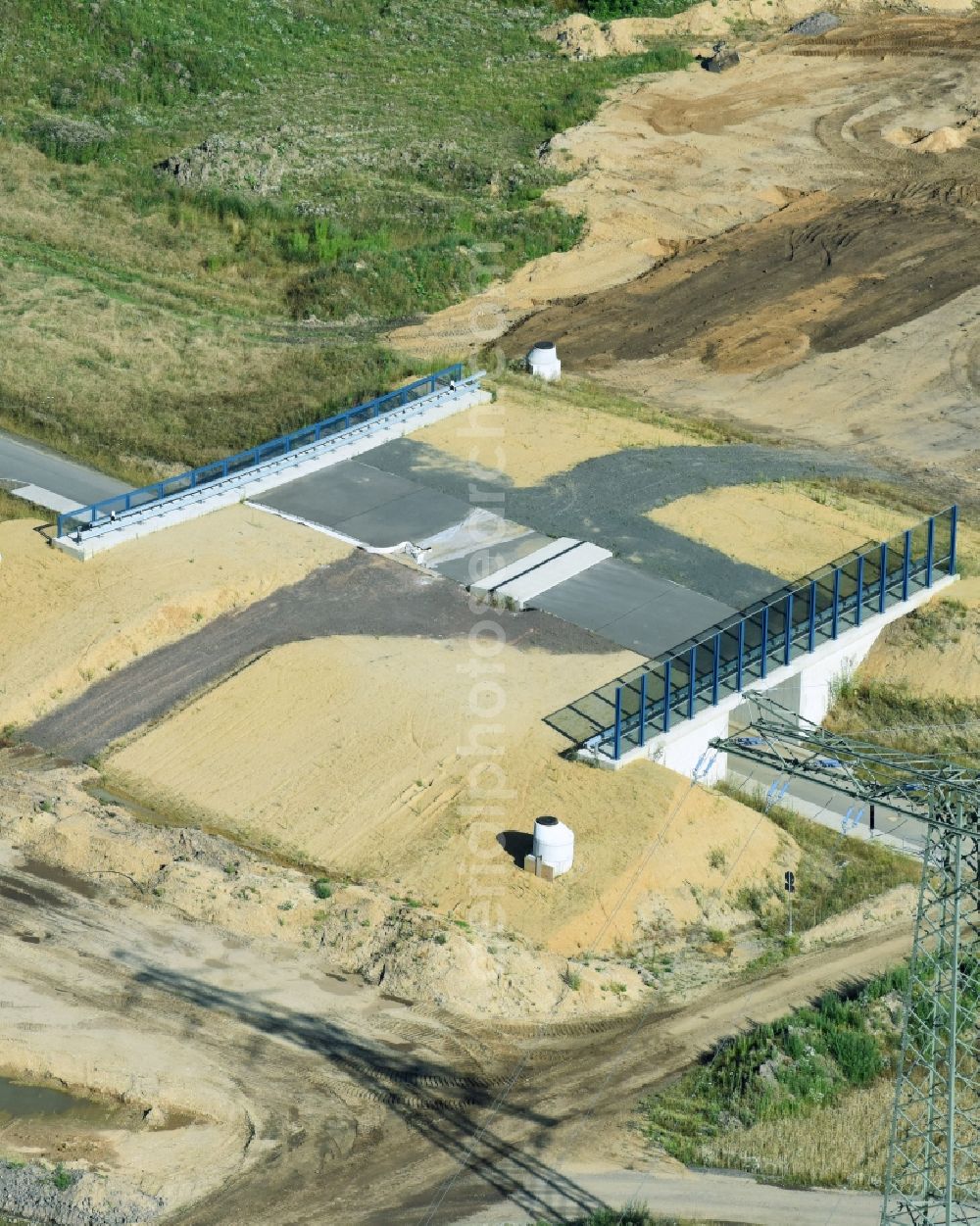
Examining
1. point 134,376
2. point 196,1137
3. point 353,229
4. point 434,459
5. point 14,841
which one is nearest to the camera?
point 196,1137

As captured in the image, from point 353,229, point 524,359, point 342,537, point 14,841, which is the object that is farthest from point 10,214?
point 14,841

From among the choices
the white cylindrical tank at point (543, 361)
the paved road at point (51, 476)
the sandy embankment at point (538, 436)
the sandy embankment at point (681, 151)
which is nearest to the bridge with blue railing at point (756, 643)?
the sandy embankment at point (538, 436)

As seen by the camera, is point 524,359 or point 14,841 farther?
point 524,359

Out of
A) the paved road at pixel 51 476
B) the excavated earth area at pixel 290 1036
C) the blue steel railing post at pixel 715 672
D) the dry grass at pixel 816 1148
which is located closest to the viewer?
the excavated earth area at pixel 290 1036

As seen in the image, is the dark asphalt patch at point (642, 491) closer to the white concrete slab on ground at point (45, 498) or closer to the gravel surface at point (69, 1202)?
the white concrete slab on ground at point (45, 498)

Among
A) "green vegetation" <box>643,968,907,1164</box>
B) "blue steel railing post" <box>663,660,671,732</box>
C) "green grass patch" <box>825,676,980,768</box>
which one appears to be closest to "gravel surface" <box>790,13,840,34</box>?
"green grass patch" <box>825,676,980,768</box>

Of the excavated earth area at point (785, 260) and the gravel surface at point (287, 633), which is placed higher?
the excavated earth area at point (785, 260)

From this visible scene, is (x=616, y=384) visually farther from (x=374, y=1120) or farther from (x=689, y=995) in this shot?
(x=374, y=1120)

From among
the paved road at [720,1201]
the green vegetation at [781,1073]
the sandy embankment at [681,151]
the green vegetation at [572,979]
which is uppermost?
the sandy embankment at [681,151]
